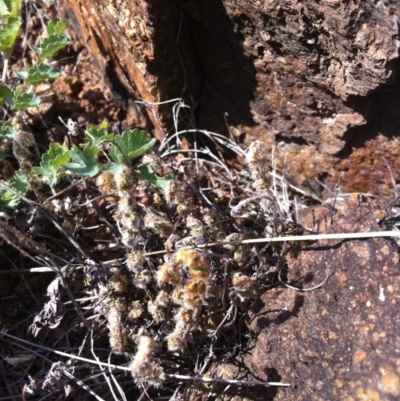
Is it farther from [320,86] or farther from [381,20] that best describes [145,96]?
[381,20]

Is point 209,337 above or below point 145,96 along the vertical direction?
below

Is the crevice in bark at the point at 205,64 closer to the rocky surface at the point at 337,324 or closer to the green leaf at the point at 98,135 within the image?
the green leaf at the point at 98,135

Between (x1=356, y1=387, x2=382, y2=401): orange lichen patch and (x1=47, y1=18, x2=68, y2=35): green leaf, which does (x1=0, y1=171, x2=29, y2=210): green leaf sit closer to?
(x1=47, y1=18, x2=68, y2=35): green leaf

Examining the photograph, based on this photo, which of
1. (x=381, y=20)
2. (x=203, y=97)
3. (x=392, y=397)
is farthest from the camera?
(x=203, y=97)

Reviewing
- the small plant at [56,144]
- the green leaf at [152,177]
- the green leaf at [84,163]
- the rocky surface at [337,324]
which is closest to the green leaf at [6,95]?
the small plant at [56,144]

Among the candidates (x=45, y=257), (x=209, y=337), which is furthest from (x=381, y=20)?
(x=45, y=257)

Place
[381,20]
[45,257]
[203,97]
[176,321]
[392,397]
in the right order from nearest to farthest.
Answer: [392,397] → [381,20] → [176,321] → [45,257] → [203,97]

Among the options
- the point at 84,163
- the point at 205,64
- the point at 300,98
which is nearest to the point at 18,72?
the point at 84,163

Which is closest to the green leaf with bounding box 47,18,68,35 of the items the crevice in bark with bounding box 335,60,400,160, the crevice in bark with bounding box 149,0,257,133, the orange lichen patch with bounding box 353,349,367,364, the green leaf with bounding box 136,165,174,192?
the crevice in bark with bounding box 149,0,257,133
